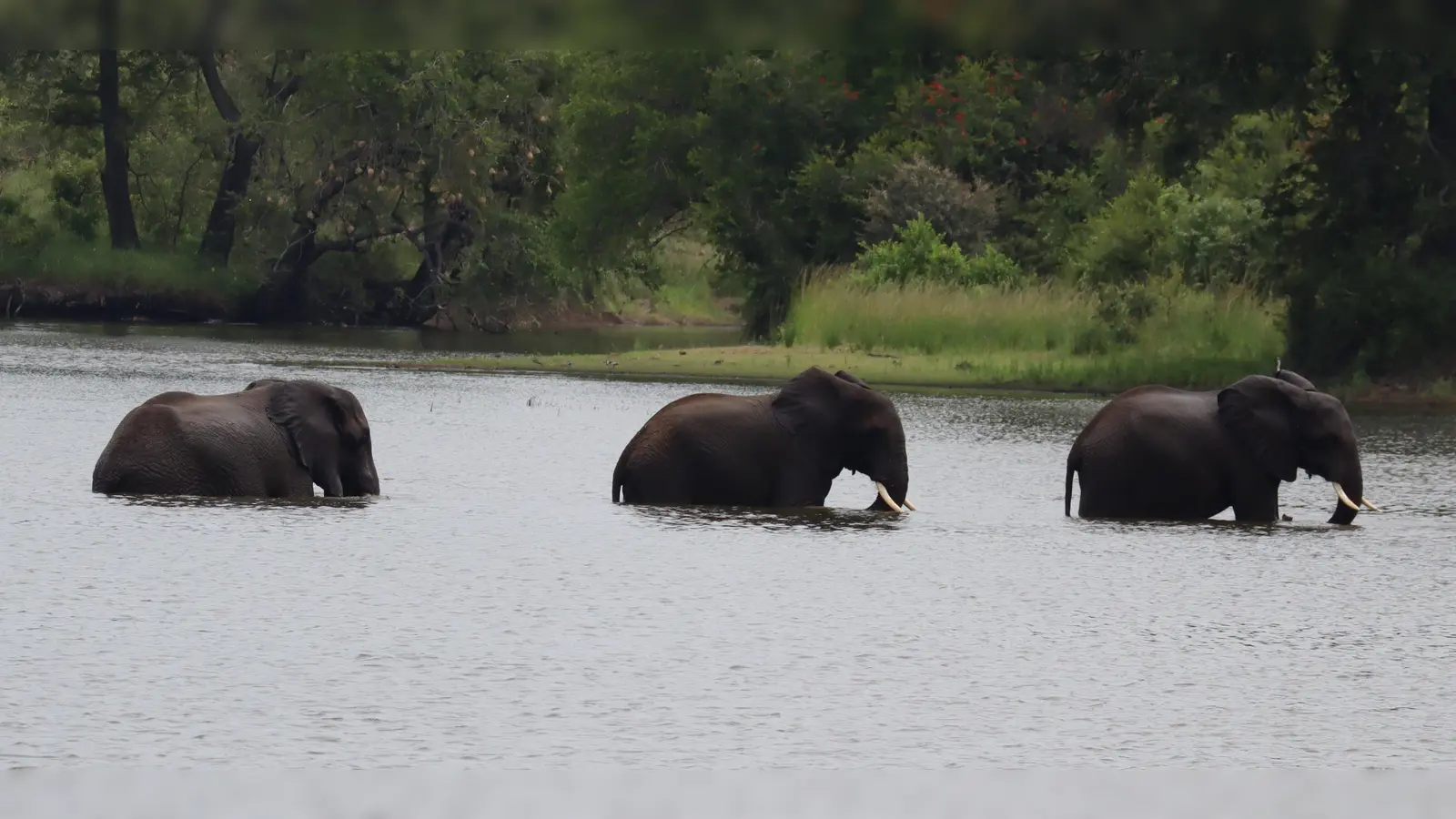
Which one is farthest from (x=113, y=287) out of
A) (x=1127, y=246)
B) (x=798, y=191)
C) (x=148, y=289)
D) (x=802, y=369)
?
(x=1127, y=246)

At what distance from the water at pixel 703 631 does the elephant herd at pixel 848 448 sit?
0.38 meters

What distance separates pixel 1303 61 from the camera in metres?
27.0

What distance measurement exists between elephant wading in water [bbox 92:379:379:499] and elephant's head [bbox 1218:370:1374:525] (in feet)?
19.2

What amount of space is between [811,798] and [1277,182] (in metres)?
26.9

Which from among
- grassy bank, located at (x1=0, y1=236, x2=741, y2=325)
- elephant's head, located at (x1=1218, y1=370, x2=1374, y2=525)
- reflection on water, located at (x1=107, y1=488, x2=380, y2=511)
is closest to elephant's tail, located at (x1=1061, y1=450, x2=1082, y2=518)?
elephant's head, located at (x1=1218, y1=370, x2=1374, y2=525)

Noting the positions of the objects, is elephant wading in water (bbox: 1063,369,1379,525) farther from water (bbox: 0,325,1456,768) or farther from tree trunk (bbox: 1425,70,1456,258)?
tree trunk (bbox: 1425,70,1456,258)

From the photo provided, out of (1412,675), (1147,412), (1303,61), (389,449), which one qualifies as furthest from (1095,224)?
(1412,675)

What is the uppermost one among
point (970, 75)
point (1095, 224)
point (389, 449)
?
point (970, 75)

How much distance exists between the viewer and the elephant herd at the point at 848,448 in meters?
14.6

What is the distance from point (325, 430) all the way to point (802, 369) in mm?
19185

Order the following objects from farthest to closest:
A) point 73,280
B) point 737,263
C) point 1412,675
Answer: point 73,280, point 737,263, point 1412,675

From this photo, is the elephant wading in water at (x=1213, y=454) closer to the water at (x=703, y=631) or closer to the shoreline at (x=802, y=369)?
the water at (x=703, y=631)

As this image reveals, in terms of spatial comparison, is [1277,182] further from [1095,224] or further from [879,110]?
[879,110]

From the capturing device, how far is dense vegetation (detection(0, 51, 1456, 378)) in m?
29.5
